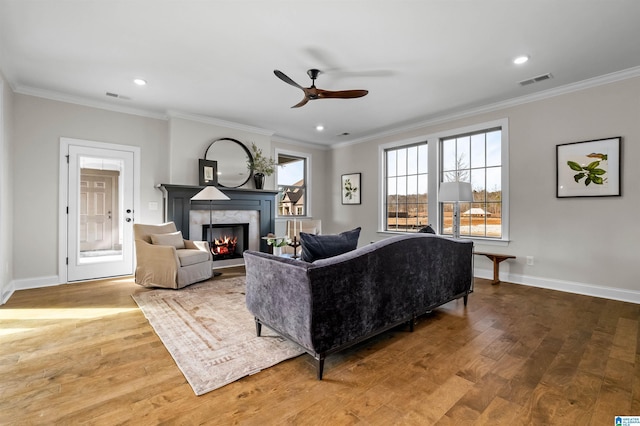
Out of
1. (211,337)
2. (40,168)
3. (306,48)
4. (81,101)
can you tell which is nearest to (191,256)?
(211,337)

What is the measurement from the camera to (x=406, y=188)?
5.80 meters

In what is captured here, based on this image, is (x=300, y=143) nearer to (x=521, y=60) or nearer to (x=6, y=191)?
(x=521, y=60)

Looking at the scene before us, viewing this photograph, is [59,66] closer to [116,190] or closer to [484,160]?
[116,190]

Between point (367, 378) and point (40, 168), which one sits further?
point (40, 168)

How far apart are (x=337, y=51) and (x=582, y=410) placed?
3246mm

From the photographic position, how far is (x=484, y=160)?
472cm

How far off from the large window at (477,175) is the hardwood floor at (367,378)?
1.98m

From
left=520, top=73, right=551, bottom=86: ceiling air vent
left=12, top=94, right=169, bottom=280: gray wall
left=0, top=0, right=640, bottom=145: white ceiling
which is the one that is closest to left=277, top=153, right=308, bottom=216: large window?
left=0, top=0, right=640, bottom=145: white ceiling

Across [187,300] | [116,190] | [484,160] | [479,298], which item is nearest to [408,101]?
[484,160]

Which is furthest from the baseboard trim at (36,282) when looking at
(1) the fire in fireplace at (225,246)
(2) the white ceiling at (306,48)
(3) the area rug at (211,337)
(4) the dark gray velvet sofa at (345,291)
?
(4) the dark gray velvet sofa at (345,291)

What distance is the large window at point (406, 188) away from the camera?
551cm

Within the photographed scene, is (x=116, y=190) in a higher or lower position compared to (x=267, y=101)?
lower

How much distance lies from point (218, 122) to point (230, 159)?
662 millimetres

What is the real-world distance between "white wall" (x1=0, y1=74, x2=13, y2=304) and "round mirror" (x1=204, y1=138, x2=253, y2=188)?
2.36 m
